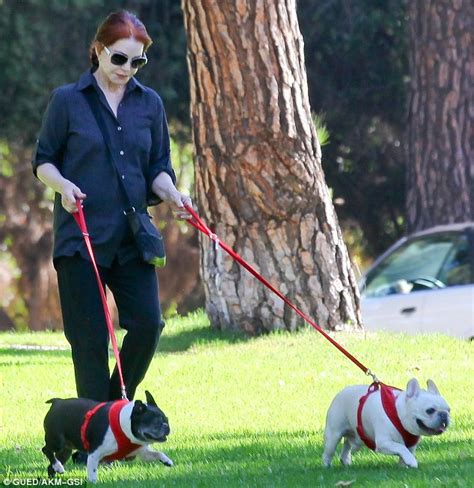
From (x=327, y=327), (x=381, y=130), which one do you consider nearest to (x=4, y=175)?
(x=381, y=130)

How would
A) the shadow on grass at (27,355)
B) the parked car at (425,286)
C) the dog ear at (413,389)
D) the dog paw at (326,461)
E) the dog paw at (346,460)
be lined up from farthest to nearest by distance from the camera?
the parked car at (425,286)
the shadow on grass at (27,355)
the dog paw at (346,460)
the dog paw at (326,461)
the dog ear at (413,389)

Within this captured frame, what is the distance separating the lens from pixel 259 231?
473 inches

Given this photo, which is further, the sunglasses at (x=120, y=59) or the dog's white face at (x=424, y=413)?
the sunglasses at (x=120, y=59)

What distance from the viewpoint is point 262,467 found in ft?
21.4

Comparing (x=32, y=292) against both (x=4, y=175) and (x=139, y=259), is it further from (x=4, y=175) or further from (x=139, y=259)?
(x=139, y=259)

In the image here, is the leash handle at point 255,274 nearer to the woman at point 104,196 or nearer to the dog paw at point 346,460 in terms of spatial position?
the woman at point 104,196

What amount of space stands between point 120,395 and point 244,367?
11.4 feet

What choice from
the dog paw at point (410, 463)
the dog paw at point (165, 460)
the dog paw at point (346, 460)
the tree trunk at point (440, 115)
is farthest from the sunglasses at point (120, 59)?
the tree trunk at point (440, 115)

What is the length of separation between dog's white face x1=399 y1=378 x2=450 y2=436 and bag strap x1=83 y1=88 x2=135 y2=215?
5.36 ft

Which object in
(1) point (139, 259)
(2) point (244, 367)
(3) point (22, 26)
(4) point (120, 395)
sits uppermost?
(3) point (22, 26)

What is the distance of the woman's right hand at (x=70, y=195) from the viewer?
251 inches

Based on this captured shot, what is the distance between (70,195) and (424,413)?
188 cm

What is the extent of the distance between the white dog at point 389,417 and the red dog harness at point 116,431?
0.92m

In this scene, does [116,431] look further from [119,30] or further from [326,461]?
[119,30]
